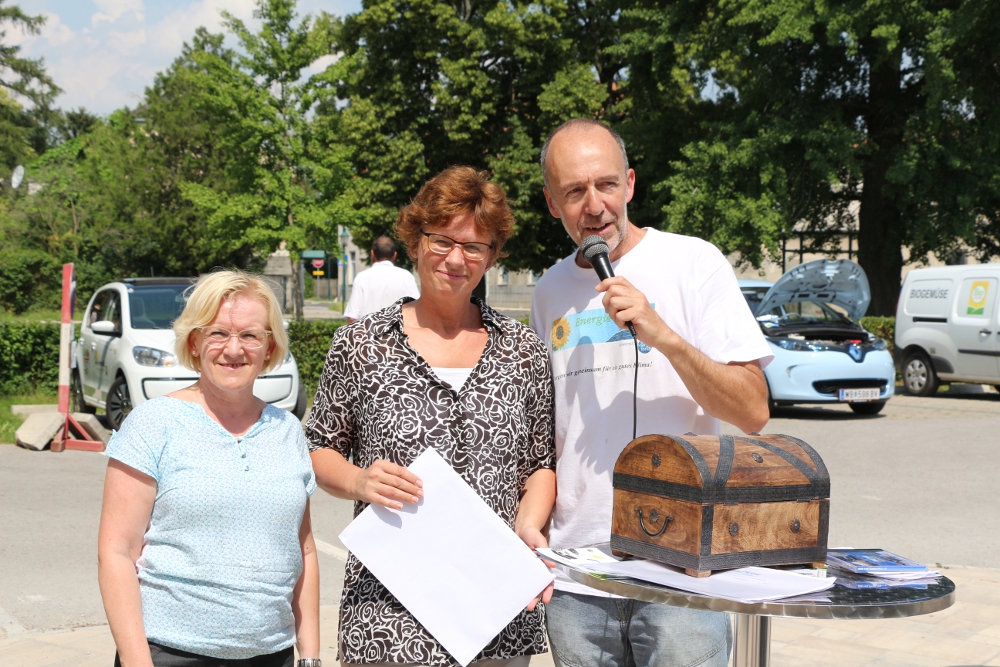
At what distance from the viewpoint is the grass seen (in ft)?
37.6

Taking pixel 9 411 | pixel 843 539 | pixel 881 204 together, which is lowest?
pixel 9 411

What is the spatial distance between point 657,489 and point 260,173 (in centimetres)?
2483

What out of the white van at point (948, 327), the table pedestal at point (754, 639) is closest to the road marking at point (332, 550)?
the table pedestal at point (754, 639)

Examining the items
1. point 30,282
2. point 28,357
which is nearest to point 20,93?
point 30,282

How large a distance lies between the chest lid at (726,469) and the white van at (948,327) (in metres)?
14.9

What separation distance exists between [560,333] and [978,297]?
15.0m

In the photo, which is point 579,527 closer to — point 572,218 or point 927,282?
point 572,218

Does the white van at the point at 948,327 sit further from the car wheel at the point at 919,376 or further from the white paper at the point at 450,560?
the white paper at the point at 450,560

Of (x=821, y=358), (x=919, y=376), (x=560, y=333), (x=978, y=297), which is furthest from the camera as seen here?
(x=919, y=376)

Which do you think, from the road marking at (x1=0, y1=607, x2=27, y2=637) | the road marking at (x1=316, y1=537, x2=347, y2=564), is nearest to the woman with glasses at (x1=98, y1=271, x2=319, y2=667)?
the road marking at (x1=0, y1=607, x2=27, y2=637)

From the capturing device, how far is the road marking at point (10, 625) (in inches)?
201

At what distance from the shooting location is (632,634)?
2525mm

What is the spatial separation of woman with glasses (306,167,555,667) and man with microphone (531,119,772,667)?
9cm

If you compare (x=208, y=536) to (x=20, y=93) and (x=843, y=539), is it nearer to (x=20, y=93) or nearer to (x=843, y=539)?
(x=843, y=539)
